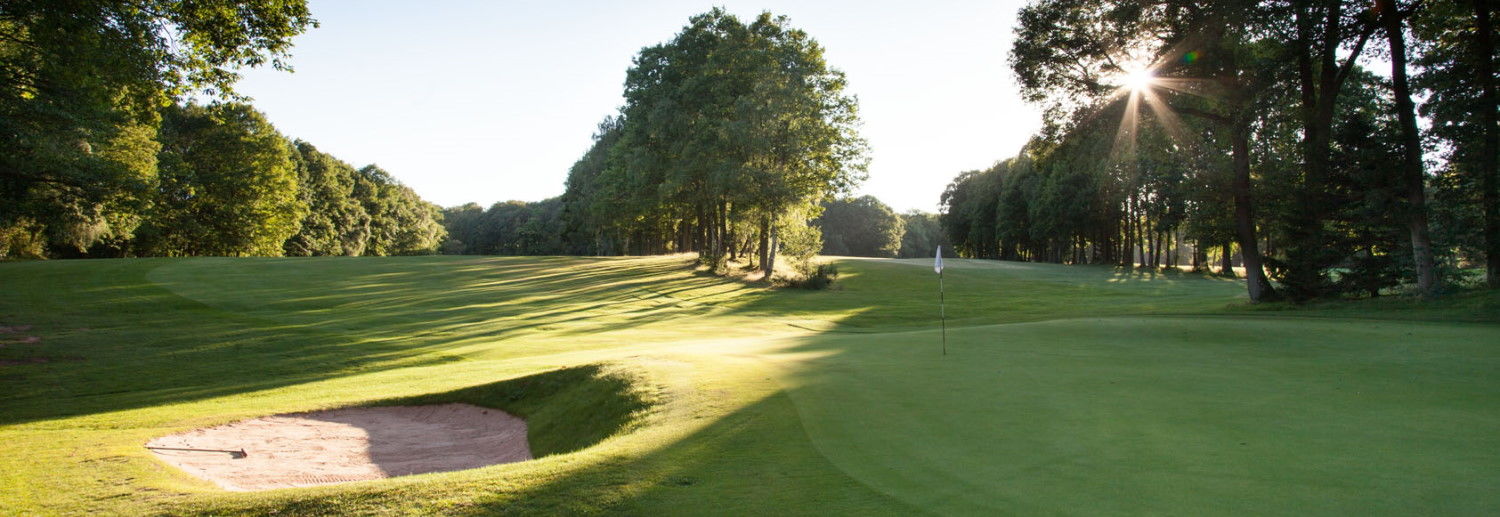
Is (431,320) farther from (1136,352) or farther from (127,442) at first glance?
(1136,352)

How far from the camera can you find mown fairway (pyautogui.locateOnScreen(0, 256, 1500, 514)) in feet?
15.9

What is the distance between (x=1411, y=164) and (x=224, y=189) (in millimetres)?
59236

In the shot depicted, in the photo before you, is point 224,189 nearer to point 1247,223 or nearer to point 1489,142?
point 1247,223

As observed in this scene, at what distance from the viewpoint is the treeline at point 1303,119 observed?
2103 centimetres

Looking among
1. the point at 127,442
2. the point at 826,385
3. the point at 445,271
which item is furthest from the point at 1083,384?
the point at 445,271

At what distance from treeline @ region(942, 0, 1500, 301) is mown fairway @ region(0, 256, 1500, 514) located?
2426 mm

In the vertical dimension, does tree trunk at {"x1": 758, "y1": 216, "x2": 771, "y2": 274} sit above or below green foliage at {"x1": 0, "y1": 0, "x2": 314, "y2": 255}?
below

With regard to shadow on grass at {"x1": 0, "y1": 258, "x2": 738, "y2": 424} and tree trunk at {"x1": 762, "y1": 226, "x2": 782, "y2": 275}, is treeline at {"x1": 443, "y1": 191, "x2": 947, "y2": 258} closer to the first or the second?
tree trunk at {"x1": 762, "y1": 226, "x2": 782, "y2": 275}

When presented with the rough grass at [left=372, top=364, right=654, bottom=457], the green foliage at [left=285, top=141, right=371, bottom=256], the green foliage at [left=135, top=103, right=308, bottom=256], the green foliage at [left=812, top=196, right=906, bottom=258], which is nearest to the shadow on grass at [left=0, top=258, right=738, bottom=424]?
the rough grass at [left=372, top=364, right=654, bottom=457]

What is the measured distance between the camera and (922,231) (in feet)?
439

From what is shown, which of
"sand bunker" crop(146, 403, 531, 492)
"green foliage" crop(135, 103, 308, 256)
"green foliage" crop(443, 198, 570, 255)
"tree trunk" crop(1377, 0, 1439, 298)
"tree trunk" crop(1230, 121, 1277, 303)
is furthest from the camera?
"green foliage" crop(443, 198, 570, 255)

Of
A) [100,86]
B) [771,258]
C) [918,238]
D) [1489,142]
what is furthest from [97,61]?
[918,238]

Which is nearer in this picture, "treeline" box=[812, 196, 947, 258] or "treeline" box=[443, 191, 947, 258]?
"treeline" box=[443, 191, 947, 258]

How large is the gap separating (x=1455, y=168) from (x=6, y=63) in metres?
37.4
